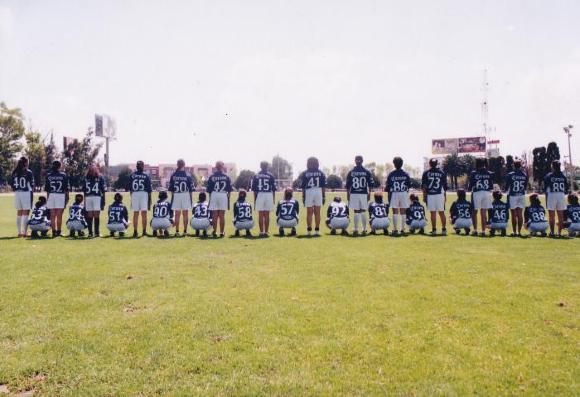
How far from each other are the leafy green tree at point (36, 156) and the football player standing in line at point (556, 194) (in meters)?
82.1

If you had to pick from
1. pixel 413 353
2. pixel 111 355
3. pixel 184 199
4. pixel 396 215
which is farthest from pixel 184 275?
pixel 396 215

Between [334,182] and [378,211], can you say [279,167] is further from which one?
[378,211]

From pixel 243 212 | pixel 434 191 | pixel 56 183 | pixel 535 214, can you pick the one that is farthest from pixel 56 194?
pixel 535 214

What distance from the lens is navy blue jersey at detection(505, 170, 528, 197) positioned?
15.5 metres

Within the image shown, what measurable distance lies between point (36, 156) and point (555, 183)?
8410 centimetres

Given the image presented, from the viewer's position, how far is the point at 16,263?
9766 millimetres

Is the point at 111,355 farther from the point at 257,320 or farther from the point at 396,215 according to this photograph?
the point at 396,215

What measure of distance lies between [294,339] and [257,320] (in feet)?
2.61

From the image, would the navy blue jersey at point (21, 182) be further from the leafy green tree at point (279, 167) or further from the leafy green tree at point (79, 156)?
the leafy green tree at point (279, 167)

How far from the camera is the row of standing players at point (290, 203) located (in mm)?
15227

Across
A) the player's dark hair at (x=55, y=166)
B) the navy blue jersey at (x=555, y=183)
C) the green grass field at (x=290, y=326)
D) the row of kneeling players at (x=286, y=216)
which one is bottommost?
the green grass field at (x=290, y=326)

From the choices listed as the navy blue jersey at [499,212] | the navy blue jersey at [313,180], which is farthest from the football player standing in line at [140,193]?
the navy blue jersey at [499,212]

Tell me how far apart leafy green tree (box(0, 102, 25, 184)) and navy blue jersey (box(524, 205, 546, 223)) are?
293ft

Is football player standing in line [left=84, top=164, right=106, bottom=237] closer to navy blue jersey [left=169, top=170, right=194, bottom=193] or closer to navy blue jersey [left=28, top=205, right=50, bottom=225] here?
navy blue jersey [left=28, top=205, right=50, bottom=225]
